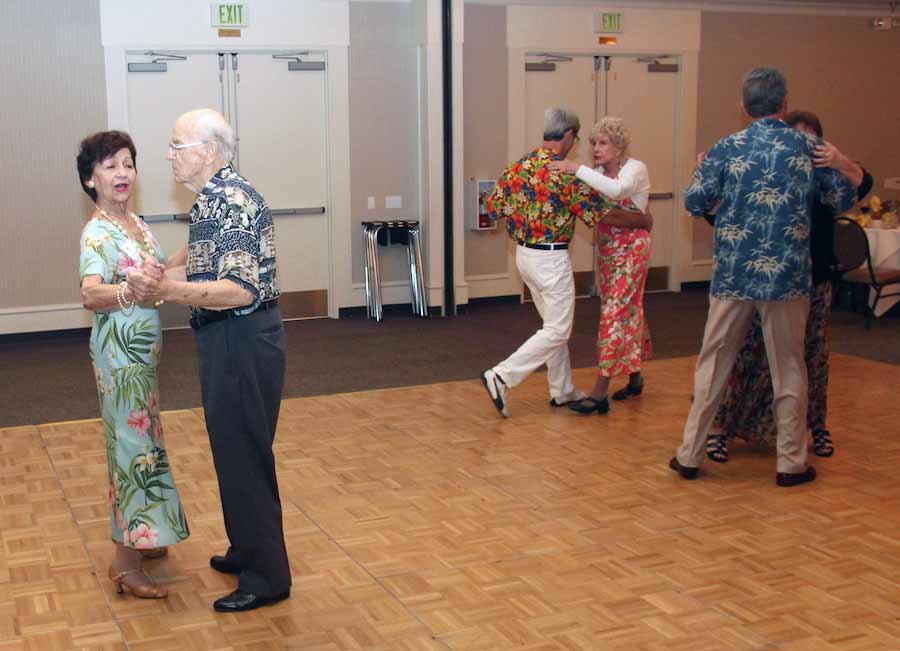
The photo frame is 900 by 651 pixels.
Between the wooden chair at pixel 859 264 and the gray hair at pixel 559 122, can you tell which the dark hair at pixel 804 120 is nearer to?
the gray hair at pixel 559 122

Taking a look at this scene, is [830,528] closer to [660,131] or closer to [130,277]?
[130,277]

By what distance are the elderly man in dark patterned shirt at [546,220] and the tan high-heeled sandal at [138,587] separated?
261 cm

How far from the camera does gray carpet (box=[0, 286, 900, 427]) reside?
6945 millimetres

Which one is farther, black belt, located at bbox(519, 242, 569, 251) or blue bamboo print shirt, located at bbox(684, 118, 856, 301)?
black belt, located at bbox(519, 242, 569, 251)

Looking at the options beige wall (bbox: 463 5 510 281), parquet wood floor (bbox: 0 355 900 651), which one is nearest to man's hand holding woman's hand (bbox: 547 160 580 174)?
parquet wood floor (bbox: 0 355 900 651)

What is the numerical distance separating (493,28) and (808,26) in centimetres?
373

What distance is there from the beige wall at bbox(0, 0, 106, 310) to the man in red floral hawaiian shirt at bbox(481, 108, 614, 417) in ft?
13.7

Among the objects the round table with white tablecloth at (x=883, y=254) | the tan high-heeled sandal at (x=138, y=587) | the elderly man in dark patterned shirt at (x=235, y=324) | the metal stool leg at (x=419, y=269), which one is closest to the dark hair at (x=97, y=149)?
the elderly man in dark patterned shirt at (x=235, y=324)

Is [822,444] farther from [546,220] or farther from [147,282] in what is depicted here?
[147,282]

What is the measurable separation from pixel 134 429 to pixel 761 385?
2914mm

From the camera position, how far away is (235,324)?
11.3ft

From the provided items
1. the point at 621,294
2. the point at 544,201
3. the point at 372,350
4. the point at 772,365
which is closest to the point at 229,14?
the point at 372,350

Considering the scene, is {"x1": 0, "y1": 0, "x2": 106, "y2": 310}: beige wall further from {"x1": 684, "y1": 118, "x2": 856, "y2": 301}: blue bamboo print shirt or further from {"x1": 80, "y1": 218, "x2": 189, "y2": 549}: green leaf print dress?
{"x1": 684, "y1": 118, "x2": 856, "y2": 301}: blue bamboo print shirt

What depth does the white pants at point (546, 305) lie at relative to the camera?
590 cm
